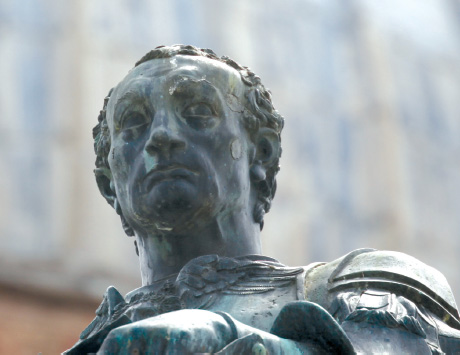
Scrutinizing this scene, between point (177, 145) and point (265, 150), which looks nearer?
point (177, 145)

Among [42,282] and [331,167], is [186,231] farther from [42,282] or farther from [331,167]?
[331,167]

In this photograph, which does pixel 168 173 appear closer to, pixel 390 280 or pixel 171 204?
pixel 171 204

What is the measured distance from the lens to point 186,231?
509 centimetres

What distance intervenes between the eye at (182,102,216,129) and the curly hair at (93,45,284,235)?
192 millimetres

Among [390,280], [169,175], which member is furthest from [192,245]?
[390,280]

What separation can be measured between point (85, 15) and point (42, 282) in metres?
3.46


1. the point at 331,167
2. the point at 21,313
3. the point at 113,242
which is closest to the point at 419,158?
the point at 331,167

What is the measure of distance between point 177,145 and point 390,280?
2.31 feet

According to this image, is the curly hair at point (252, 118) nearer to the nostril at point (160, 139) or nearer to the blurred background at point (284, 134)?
the nostril at point (160, 139)

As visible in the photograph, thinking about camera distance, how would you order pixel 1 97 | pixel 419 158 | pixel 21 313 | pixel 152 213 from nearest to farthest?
pixel 152 213
pixel 21 313
pixel 1 97
pixel 419 158

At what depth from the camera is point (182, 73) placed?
5168 mm

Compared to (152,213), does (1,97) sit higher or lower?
higher

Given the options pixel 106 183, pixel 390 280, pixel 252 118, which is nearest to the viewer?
pixel 390 280

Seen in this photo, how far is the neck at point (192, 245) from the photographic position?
16.8 ft
